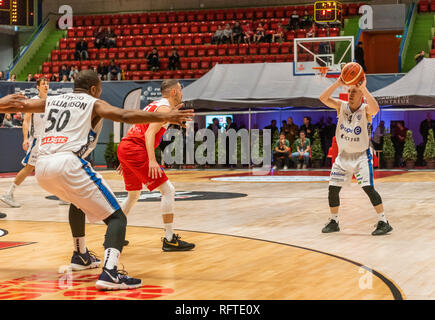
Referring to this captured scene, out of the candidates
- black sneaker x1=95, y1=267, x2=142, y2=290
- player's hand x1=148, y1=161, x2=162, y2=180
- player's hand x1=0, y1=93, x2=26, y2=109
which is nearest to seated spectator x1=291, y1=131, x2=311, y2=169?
player's hand x1=148, y1=161, x2=162, y2=180

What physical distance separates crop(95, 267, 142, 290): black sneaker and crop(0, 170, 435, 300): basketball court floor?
0.06 m

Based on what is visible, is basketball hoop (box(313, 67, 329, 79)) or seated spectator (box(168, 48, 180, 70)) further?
seated spectator (box(168, 48, 180, 70))

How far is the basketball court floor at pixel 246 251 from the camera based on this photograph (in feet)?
16.5

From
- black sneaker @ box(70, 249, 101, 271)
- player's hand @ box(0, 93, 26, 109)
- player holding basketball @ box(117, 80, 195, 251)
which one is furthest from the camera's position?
player holding basketball @ box(117, 80, 195, 251)

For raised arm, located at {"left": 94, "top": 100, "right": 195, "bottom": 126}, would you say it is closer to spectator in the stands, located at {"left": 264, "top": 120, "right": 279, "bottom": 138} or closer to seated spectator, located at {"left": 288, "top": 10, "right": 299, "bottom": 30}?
spectator in the stands, located at {"left": 264, "top": 120, "right": 279, "bottom": 138}

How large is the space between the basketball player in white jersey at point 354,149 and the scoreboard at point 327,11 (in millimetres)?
16626

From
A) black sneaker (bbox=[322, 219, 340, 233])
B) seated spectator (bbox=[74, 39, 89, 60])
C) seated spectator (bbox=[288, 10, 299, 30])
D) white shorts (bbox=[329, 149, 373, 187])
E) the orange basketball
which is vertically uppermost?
seated spectator (bbox=[288, 10, 299, 30])

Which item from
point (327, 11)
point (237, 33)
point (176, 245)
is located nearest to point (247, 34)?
point (237, 33)

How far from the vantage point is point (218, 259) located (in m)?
6.32

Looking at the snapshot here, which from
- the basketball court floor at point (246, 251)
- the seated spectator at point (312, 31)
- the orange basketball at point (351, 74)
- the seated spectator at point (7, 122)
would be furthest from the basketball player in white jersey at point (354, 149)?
the seated spectator at point (312, 31)

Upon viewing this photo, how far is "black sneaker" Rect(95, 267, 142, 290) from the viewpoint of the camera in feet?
16.4

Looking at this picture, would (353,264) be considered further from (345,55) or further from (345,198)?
(345,55)

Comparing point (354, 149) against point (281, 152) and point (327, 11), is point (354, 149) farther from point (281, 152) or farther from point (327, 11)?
point (327, 11)

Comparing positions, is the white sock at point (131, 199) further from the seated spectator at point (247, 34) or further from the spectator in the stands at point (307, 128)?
the seated spectator at point (247, 34)
